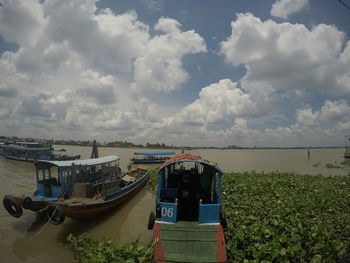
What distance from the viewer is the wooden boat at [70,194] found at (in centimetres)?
967

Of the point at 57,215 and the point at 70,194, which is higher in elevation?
the point at 70,194

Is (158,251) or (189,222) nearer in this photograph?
(158,251)

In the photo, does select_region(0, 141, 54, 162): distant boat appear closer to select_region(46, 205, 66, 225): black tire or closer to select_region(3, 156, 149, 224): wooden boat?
select_region(3, 156, 149, 224): wooden boat

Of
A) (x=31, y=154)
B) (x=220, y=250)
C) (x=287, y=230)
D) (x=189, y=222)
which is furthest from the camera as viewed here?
(x=31, y=154)

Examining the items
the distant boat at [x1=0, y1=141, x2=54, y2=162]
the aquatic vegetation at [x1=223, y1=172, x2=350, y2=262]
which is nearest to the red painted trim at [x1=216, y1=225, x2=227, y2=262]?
the aquatic vegetation at [x1=223, y1=172, x2=350, y2=262]

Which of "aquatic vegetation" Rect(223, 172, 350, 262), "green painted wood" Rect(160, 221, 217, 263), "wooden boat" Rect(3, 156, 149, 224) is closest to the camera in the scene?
"green painted wood" Rect(160, 221, 217, 263)

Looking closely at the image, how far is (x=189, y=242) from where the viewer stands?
20.3ft

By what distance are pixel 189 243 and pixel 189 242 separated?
0.03 m

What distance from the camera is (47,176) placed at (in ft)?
41.5

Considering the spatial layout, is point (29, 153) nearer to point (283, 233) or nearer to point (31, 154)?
point (31, 154)

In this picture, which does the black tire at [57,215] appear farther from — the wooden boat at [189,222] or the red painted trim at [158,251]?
the red painted trim at [158,251]

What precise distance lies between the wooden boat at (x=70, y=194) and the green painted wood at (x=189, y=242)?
15.1 feet

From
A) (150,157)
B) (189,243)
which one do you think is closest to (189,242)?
(189,243)

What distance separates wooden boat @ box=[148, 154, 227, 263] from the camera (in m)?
5.85
